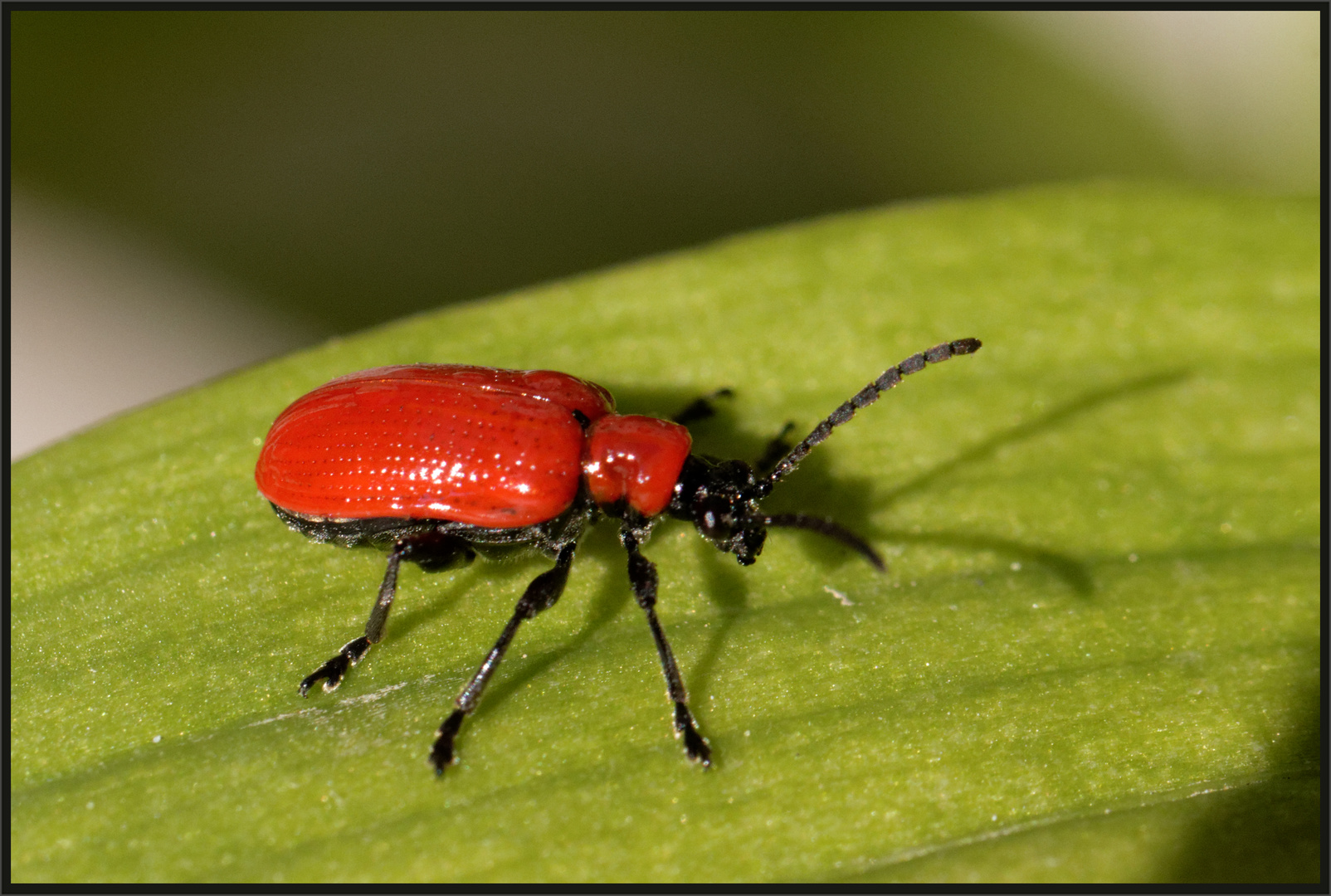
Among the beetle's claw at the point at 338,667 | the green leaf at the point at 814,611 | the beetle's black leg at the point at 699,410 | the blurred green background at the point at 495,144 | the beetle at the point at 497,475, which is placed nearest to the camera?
the green leaf at the point at 814,611

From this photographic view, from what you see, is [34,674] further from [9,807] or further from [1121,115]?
[1121,115]

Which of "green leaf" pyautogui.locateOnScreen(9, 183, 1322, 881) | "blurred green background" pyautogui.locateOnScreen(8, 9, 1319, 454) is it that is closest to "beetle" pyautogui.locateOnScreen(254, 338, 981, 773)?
"green leaf" pyautogui.locateOnScreen(9, 183, 1322, 881)

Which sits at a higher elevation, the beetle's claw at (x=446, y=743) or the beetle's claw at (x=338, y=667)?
the beetle's claw at (x=338, y=667)

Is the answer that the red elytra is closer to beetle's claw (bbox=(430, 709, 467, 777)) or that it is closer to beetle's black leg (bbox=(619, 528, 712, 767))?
beetle's black leg (bbox=(619, 528, 712, 767))

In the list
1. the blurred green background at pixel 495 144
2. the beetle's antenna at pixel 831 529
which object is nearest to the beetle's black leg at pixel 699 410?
the beetle's antenna at pixel 831 529

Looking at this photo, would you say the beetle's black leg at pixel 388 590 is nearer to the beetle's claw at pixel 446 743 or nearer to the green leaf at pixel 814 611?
the green leaf at pixel 814 611
